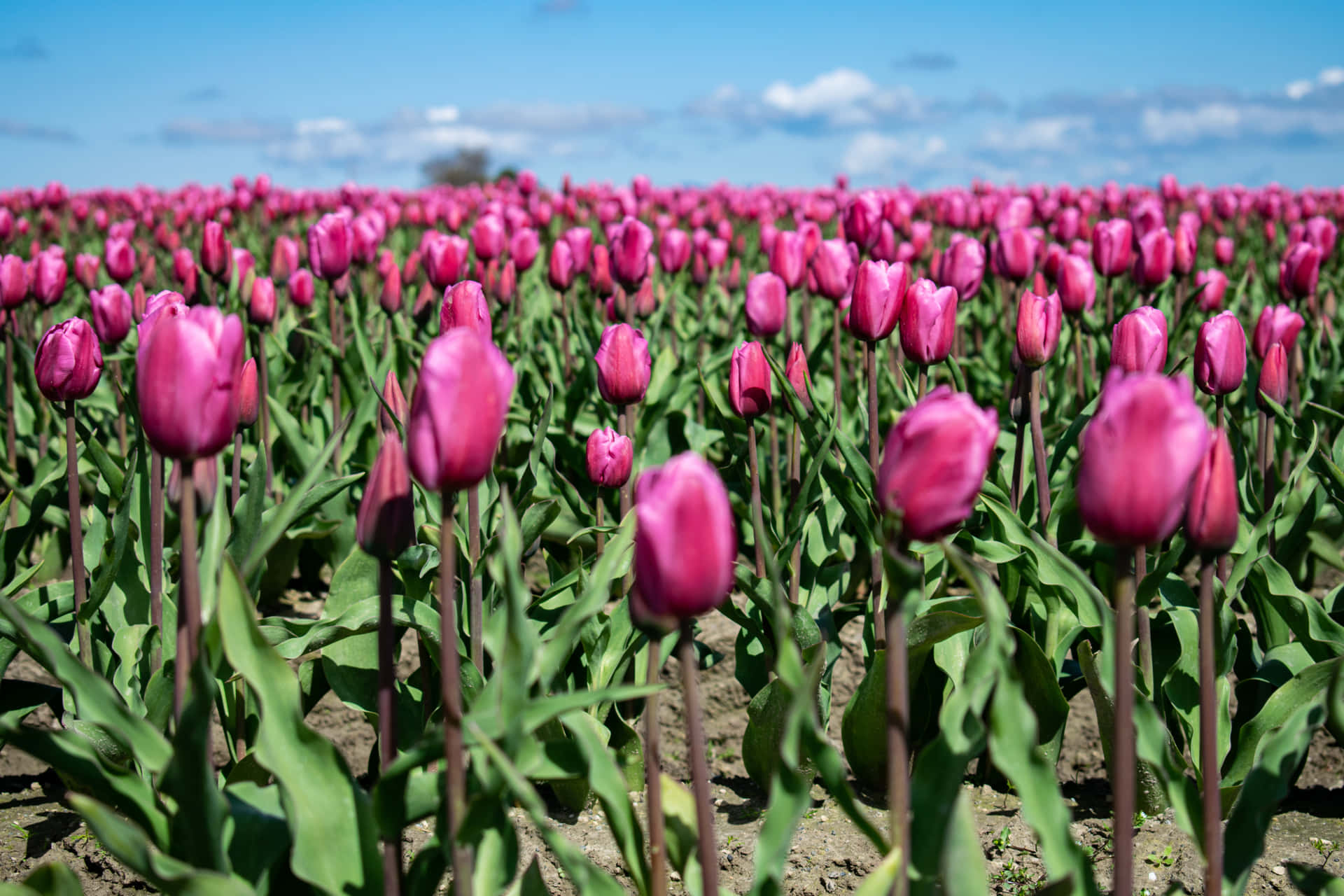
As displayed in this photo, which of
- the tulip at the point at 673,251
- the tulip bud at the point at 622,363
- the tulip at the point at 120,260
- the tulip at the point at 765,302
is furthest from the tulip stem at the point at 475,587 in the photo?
the tulip at the point at 120,260

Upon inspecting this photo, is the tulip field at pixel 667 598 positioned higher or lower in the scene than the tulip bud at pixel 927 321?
lower

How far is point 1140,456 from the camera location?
1298mm

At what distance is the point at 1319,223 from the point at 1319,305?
22.4 inches

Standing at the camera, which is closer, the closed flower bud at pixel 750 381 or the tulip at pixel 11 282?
the closed flower bud at pixel 750 381

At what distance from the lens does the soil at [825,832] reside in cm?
229

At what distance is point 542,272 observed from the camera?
8.45 meters

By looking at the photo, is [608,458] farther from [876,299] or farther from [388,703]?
[388,703]

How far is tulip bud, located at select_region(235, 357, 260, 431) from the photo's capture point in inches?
99.5

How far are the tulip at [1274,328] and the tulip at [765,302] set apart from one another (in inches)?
53.8

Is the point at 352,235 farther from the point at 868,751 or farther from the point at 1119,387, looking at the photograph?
the point at 1119,387

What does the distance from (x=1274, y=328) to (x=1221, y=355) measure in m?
0.99

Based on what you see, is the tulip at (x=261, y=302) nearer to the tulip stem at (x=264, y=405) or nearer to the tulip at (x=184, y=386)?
the tulip stem at (x=264, y=405)

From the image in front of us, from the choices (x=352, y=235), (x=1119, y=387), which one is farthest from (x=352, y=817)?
(x=352, y=235)

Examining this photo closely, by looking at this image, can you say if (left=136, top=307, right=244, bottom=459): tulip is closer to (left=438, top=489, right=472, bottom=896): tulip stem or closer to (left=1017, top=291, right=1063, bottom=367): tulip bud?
(left=438, top=489, right=472, bottom=896): tulip stem
